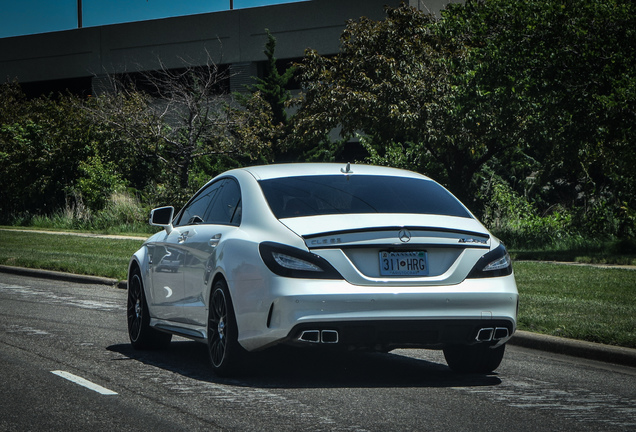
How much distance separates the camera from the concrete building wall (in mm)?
44938

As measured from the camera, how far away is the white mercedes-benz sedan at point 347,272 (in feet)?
21.5

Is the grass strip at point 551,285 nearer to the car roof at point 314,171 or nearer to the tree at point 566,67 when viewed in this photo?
the car roof at point 314,171

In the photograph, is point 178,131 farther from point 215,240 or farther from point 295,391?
point 295,391

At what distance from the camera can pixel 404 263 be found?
6.70m

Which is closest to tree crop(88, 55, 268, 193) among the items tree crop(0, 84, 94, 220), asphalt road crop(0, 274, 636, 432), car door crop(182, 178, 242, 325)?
tree crop(0, 84, 94, 220)

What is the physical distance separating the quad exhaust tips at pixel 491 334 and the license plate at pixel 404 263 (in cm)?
62

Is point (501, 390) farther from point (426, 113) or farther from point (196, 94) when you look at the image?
point (196, 94)

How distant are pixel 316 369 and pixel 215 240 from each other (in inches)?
53.8

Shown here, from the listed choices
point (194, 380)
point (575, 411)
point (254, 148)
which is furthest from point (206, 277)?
point (254, 148)

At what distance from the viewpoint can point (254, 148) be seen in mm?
34094

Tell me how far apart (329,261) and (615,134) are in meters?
14.4

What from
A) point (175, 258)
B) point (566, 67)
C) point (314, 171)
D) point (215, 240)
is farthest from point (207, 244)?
point (566, 67)

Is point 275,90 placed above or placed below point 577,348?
above

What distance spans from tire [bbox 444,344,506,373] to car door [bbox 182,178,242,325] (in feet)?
6.45
